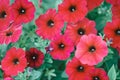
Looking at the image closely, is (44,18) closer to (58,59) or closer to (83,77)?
(58,59)

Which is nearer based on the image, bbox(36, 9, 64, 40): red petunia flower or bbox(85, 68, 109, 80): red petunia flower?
bbox(85, 68, 109, 80): red petunia flower

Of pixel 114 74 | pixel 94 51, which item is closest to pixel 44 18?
pixel 94 51

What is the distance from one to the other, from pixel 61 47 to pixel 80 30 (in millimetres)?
106

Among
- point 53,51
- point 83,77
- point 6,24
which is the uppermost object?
point 6,24

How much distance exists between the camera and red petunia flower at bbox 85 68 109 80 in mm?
1654

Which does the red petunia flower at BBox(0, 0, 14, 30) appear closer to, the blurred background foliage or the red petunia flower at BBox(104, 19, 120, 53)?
the blurred background foliage

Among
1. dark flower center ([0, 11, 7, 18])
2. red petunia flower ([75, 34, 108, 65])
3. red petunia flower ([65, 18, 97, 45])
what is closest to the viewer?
red petunia flower ([75, 34, 108, 65])

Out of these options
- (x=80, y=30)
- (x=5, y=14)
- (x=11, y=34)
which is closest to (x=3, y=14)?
(x=5, y=14)

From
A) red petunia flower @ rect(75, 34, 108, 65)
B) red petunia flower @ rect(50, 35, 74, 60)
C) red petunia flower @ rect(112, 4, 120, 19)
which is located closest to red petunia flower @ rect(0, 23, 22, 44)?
red petunia flower @ rect(50, 35, 74, 60)

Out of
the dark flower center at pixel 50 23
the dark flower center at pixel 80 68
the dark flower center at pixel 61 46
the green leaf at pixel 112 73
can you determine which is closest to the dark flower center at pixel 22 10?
the dark flower center at pixel 50 23

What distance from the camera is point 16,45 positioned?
1.77 m

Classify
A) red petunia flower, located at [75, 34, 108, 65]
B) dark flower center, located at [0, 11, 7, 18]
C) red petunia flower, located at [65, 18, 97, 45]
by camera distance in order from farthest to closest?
1. dark flower center, located at [0, 11, 7, 18]
2. red petunia flower, located at [65, 18, 97, 45]
3. red petunia flower, located at [75, 34, 108, 65]

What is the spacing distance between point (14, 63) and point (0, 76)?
108 mm

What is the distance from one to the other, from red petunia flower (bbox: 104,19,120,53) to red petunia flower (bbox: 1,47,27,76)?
356 millimetres
